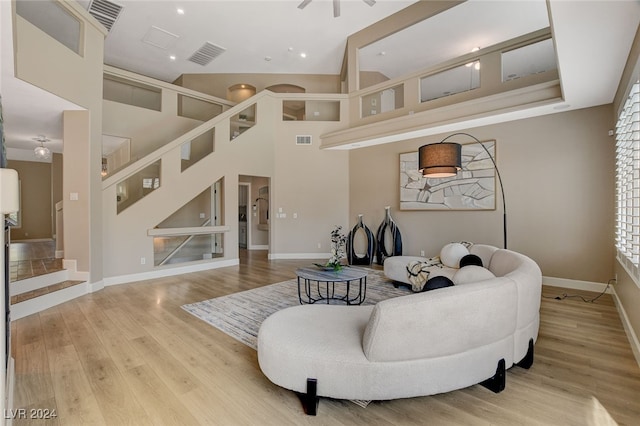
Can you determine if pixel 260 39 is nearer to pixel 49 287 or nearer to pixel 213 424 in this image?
pixel 49 287

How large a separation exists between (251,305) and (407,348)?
2.68 m

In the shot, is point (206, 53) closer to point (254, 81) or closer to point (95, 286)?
point (254, 81)

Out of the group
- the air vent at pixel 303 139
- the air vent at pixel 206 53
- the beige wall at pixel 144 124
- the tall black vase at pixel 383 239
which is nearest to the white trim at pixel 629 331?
the tall black vase at pixel 383 239

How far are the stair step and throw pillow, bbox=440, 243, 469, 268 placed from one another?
5.56 metres

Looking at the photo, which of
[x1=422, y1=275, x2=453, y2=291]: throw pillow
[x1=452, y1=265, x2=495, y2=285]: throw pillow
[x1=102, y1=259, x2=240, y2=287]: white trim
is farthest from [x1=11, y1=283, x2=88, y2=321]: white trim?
[x1=452, y1=265, x2=495, y2=285]: throw pillow

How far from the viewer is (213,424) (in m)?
1.85

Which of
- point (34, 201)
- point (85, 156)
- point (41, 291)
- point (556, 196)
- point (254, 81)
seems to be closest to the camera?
point (41, 291)

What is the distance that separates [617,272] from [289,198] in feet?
20.6

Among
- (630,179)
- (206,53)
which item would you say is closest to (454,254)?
(630,179)

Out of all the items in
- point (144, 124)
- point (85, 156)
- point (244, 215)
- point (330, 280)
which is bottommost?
point (330, 280)

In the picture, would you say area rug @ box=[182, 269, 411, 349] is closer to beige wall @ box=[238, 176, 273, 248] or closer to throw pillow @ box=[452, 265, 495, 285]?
throw pillow @ box=[452, 265, 495, 285]

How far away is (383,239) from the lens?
7082 mm

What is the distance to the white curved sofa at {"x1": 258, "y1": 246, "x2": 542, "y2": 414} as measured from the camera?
1.83 metres

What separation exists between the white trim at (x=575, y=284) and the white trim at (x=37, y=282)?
7.84 meters
